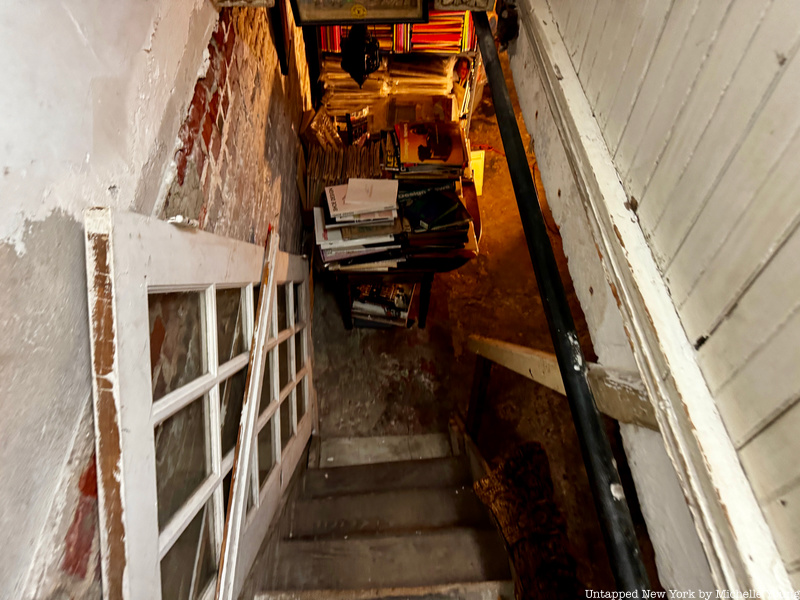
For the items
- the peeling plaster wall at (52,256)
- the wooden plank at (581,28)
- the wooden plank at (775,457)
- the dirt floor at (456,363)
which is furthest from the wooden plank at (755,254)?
the dirt floor at (456,363)

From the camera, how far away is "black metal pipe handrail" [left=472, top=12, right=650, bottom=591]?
76 centimetres

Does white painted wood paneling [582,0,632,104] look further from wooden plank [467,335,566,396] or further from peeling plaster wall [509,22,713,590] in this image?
wooden plank [467,335,566,396]

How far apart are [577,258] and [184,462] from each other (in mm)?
1094

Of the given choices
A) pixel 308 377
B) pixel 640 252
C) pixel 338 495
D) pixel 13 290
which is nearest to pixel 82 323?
pixel 13 290

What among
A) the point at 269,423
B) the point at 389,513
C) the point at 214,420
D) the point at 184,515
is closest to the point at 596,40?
the point at 214,420

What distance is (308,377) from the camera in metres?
2.35

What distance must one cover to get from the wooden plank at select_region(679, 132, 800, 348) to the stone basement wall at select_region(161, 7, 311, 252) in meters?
1.04

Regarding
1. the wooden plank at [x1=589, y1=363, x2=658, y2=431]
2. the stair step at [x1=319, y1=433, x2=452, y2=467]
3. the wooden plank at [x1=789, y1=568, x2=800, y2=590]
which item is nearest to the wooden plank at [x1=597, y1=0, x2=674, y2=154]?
the wooden plank at [x1=589, y1=363, x2=658, y2=431]

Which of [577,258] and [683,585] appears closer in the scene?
[683,585]

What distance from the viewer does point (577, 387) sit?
0.91 meters

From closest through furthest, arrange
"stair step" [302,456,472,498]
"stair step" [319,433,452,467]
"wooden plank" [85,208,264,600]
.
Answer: "wooden plank" [85,208,264,600] < "stair step" [302,456,472,498] < "stair step" [319,433,452,467]

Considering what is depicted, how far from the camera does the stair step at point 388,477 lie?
2.00 m

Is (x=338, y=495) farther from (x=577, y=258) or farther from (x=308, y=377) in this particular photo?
(x=577, y=258)

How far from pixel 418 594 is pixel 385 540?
0.27m
